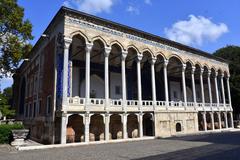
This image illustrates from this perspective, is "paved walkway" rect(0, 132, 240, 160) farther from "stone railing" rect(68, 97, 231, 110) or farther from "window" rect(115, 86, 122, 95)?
"window" rect(115, 86, 122, 95)

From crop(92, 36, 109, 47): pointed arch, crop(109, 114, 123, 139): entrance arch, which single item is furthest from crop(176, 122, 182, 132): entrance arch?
crop(92, 36, 109, 47): pointed arch

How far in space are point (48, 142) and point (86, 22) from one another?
10482 mm

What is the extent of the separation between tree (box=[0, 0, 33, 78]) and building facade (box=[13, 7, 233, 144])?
8.02ft

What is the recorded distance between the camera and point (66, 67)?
55.9 feet

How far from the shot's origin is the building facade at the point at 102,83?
17.4 metres

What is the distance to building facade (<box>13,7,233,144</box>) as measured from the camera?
57.0 feet

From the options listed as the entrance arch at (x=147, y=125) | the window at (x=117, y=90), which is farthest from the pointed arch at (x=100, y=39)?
the entrance arch at (x=147, y=125)

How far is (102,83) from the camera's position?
81.4 feet

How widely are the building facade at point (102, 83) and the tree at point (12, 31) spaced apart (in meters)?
2.44

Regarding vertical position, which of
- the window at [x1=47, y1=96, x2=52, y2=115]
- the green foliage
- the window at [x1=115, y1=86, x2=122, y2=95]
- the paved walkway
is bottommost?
the paved walkway

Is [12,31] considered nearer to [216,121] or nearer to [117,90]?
[117,90]

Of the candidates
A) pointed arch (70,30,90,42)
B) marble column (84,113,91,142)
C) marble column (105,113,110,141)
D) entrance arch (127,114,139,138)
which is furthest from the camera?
entrance arch (127,114,139,138)

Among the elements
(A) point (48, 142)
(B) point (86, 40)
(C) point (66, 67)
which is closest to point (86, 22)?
(B) point (86, 40)

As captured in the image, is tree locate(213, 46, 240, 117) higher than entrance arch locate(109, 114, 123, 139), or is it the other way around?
tree locate(213, 46, 240, 117)
